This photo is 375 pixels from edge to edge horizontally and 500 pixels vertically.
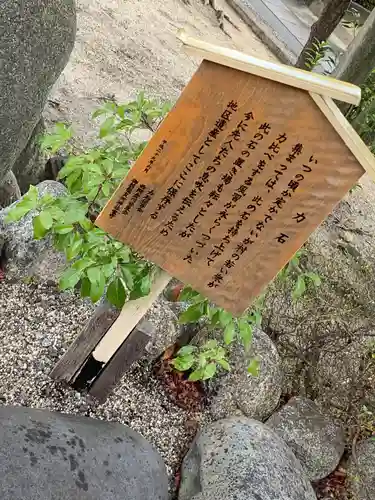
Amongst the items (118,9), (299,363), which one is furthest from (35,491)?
(118,9)

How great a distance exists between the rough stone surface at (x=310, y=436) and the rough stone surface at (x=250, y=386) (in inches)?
4.9

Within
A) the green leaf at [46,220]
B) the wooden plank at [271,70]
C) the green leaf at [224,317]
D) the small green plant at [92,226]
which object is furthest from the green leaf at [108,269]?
the wooden plank at [271,70]

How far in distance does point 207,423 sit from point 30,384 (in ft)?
3.47

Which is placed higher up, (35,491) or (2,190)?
(35,491)

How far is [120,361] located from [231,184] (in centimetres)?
129

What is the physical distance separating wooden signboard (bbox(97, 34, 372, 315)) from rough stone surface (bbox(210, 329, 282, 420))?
131 centimetres

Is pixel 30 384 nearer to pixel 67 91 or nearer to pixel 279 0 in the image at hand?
pixel 67 91

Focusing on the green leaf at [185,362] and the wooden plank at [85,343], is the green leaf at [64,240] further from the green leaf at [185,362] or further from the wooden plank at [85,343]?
the green leaf at [185,362]

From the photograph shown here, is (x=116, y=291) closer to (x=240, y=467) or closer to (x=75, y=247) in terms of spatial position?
(x=75, y=247)

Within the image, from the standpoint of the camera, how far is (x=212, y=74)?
73.1 inches

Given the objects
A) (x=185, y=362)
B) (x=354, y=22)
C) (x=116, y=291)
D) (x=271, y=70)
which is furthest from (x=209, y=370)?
(x=354, y=22)

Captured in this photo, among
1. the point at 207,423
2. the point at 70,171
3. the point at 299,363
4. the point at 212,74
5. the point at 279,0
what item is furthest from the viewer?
the point at 279,0

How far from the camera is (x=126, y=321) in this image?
2686mm

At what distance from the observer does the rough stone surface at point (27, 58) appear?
2463 mm
